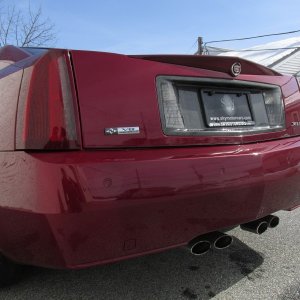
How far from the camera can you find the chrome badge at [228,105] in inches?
98.3

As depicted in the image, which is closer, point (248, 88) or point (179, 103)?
point (179, 103)

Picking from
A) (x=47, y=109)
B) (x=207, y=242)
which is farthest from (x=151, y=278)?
(x=47, y=109)

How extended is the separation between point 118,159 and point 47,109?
0.39 metres

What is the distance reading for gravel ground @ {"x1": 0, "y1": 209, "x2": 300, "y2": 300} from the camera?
104 inches

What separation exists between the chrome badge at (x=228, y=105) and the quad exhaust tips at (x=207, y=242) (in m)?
0.70

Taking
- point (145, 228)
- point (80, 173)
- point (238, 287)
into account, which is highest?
point (80, 173)

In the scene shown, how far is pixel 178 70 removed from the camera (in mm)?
2307

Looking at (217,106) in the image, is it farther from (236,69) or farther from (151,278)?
(151,278)

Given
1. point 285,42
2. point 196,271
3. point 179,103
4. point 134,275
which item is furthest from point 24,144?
point 285,42

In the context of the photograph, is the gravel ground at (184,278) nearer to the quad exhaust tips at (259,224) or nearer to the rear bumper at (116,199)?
the quad exhaust tips at (259,224)

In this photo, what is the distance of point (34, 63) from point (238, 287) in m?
1.82

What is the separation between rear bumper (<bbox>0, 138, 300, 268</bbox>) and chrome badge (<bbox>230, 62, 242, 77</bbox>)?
0.46 m

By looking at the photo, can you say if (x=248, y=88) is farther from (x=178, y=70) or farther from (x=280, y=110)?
(x=178, y=70)

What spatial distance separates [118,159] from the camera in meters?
1.98
